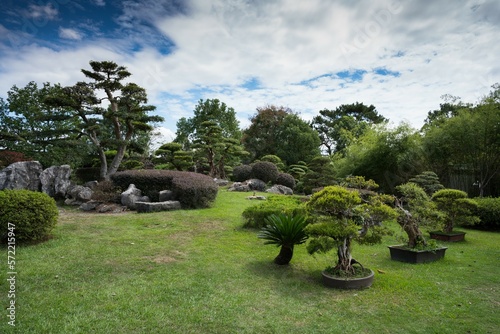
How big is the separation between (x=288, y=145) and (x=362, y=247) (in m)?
20.4

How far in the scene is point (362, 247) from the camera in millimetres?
6504

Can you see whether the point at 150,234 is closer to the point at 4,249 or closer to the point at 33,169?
the point at 4,249

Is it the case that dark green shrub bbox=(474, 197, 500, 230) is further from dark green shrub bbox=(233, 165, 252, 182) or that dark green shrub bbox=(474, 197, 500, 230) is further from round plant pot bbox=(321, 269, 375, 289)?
dark green shrub bbox=(233, 165, 252, 182)

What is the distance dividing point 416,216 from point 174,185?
6893mm

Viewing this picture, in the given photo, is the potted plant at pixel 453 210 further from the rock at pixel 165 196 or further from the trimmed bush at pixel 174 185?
the rock at pixel 165 196

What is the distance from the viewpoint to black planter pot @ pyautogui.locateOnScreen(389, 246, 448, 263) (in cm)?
537

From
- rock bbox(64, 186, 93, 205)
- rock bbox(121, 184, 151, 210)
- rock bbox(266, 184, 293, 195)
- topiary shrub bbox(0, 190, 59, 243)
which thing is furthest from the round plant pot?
rock bbox(266, 184, 293, 195)

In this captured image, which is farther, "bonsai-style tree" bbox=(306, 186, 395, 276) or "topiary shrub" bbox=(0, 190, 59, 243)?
"topiary shrub" bbox=(0, 190, 59, 243)

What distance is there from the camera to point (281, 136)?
27.5 meters

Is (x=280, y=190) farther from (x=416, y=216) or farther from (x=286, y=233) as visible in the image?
(x=286, y=233)

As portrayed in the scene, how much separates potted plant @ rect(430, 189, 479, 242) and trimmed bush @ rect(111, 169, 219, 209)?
648cm

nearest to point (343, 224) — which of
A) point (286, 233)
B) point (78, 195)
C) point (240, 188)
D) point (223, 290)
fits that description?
point (286, 233)

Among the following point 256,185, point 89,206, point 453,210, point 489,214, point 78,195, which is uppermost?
point 256,185

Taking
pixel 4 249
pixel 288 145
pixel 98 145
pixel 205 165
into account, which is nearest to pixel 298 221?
pixel 4 249
